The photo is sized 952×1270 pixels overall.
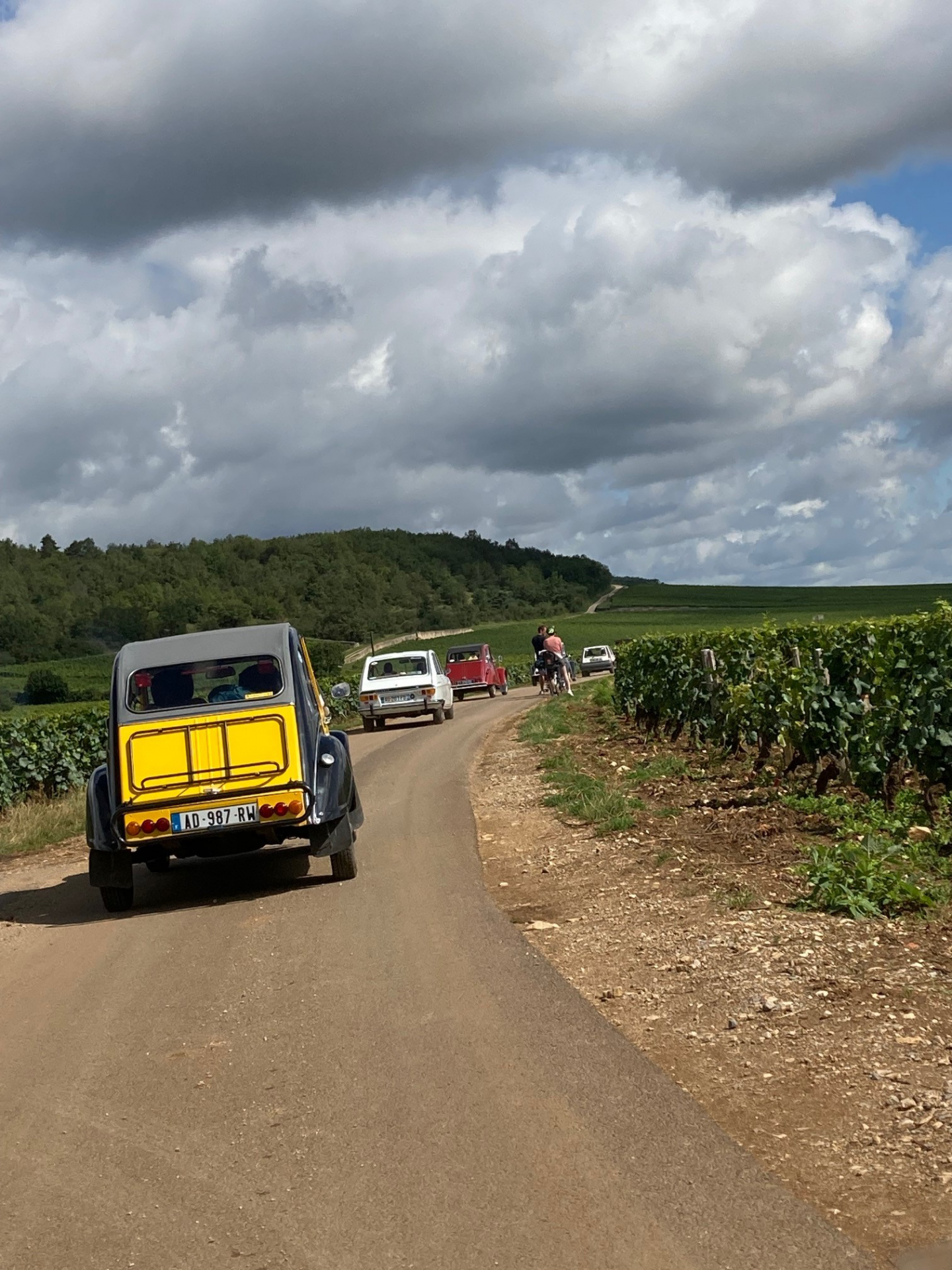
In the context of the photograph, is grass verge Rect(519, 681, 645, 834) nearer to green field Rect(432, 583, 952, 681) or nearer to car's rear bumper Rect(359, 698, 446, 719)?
car's rear bumper Rect(359, 698, 446, 719)

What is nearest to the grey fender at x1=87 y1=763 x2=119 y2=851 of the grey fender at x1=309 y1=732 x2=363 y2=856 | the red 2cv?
the grey fender at x1=309 y1=732 x2=363 y2=856

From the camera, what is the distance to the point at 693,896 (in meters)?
8.64

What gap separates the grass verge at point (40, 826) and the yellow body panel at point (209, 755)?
5.49 meters

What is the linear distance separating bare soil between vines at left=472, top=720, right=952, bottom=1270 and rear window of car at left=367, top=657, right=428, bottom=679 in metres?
20.7

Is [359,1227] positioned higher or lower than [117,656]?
lower

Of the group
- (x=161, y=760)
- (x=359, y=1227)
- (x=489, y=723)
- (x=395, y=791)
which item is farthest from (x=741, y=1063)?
(x=489, y=723)

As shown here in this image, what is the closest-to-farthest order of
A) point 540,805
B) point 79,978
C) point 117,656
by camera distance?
1. point 79,978
2. point 117,656
3. point 540,805

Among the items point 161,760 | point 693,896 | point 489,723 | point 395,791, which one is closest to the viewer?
point 693,896

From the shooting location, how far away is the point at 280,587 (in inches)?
4289

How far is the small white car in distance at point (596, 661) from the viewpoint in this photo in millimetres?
62812

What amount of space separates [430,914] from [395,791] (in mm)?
7893

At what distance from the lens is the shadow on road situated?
10406 mm

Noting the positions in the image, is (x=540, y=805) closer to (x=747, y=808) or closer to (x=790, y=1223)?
(x=747, y=808)

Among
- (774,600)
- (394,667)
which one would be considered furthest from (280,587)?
(394,667)
